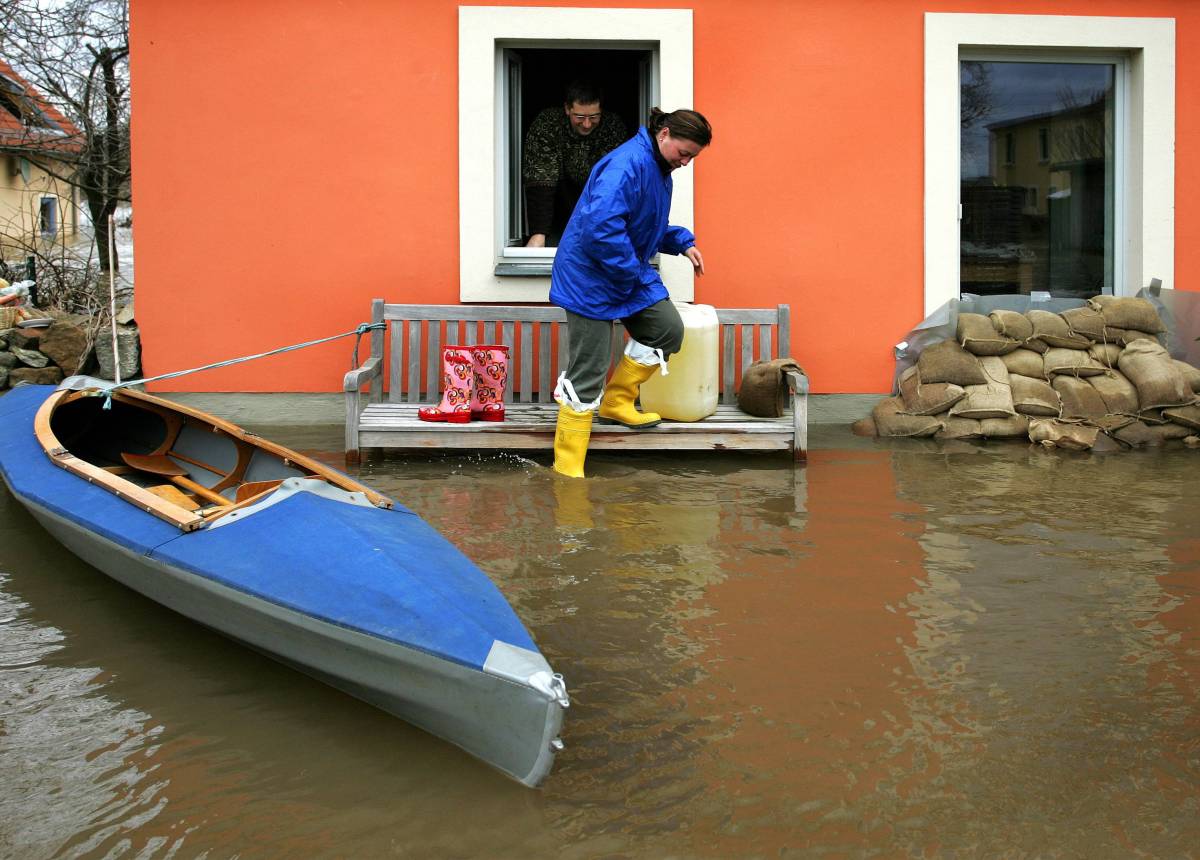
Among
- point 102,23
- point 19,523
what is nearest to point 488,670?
point 19,523

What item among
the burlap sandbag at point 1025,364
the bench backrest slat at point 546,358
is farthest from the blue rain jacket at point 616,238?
the burlap sandbag at point 1025,364

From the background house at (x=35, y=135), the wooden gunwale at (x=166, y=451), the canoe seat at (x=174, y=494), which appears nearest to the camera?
the wooden gunwale at (x=166, y=451)

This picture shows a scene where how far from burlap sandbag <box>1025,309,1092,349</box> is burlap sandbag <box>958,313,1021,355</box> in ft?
0.53

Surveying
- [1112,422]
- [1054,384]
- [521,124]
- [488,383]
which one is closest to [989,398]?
[1054,384]

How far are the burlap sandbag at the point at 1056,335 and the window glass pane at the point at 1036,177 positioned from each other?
66cm

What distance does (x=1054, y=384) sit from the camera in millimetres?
7988

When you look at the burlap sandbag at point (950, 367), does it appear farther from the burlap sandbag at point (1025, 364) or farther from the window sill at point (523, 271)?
the window sill at point (523, 271)

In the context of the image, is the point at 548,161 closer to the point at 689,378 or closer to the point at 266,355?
the point at 689,378

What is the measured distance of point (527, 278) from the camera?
26.5 feet

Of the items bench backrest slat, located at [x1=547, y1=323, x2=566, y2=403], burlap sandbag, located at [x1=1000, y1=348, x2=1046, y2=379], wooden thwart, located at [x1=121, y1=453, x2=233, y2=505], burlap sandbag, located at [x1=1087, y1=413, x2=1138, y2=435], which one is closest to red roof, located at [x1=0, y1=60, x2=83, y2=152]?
bench backrest slat, located at [x1=547, y1=323, x2=566, y2=403]

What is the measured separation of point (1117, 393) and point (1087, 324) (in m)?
0.52

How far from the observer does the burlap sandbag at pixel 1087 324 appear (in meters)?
8.04

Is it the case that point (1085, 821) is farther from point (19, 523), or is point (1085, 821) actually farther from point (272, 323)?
point (272, 323)

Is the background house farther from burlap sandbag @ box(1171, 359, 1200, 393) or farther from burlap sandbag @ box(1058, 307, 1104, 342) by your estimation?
burlap sandbag @ box(1171, 359, 1200, 393)
